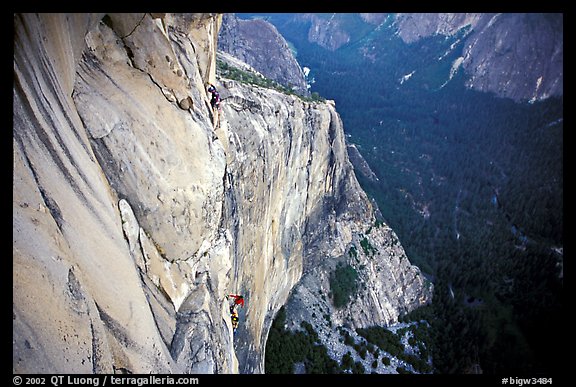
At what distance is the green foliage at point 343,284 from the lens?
47000 mm

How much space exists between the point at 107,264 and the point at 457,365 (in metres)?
50.5

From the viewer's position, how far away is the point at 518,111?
129 m

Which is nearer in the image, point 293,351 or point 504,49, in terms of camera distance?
point 293,351

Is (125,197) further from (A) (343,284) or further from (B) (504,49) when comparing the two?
(B) (504,49)

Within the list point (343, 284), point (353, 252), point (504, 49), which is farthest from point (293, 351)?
point (504, 49)

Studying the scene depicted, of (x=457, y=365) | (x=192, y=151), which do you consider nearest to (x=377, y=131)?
(x=457, y=365)

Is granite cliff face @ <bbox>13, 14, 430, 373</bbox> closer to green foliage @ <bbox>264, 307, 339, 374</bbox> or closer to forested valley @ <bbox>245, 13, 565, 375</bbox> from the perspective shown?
forested valley @ <bbox>245, 13, 565, 375</bbox>

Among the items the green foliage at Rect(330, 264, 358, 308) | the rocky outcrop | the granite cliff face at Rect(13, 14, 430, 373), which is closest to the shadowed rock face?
the rocky outcrop

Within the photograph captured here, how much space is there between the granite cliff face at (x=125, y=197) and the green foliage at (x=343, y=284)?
24.5 m

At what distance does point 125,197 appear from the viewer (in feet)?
39.2

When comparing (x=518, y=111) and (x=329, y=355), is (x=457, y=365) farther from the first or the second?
(x=518, y=111)

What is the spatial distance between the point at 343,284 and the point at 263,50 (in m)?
62.7

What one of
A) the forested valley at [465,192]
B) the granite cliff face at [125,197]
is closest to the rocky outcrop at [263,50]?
the forested valley at [465,192]

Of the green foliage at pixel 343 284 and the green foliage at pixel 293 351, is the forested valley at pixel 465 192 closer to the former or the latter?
the green foliage at pixel 343 284
